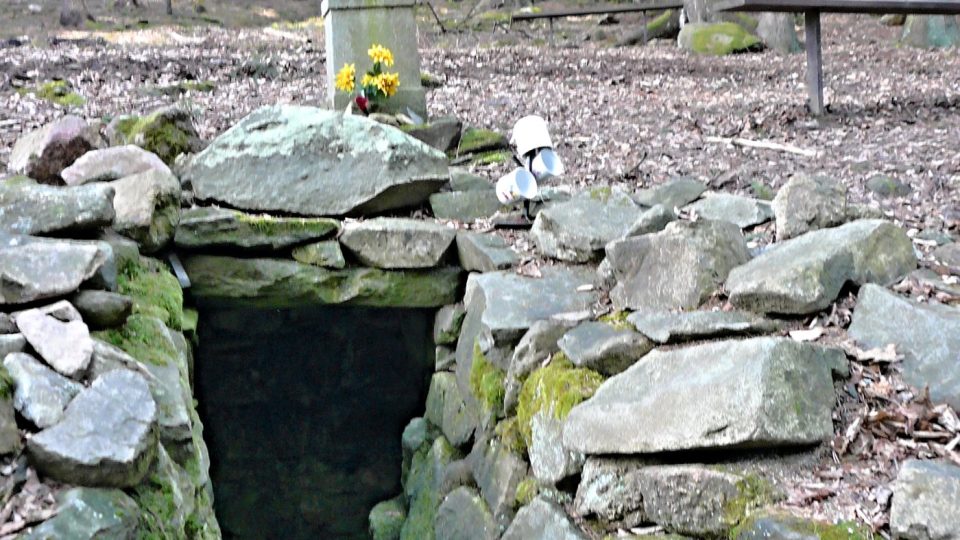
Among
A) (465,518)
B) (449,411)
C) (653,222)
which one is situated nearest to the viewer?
(465,518)

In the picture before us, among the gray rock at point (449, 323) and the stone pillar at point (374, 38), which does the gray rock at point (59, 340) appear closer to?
the gray rock at point (449, 323)

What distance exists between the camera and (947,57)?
1085 cm

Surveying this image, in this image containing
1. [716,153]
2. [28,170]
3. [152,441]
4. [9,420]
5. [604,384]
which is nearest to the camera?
[9,420]

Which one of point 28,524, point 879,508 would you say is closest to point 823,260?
point 879,508

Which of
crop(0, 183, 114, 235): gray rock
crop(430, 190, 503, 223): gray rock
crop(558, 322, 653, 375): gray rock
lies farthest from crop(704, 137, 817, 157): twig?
crop(0, 183, 114, 235): gray rock

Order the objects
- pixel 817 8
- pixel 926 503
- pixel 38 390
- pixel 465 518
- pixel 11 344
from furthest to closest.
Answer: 1. pixel 817 8
2. pixel 465 518
3. pixel 11 344
4. pixel 38 390
5. pixel 926 503

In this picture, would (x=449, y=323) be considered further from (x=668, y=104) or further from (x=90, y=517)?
(x=668, y=104)

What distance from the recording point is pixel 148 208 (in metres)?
4.95

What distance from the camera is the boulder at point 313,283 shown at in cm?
556

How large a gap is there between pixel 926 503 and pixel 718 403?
26.3 inches

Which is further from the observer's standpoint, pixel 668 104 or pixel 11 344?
pixel 668 104

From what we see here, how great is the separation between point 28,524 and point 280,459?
4451mm

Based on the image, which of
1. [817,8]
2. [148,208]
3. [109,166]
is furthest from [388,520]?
[817,8]

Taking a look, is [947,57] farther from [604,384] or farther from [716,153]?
[604,384]
